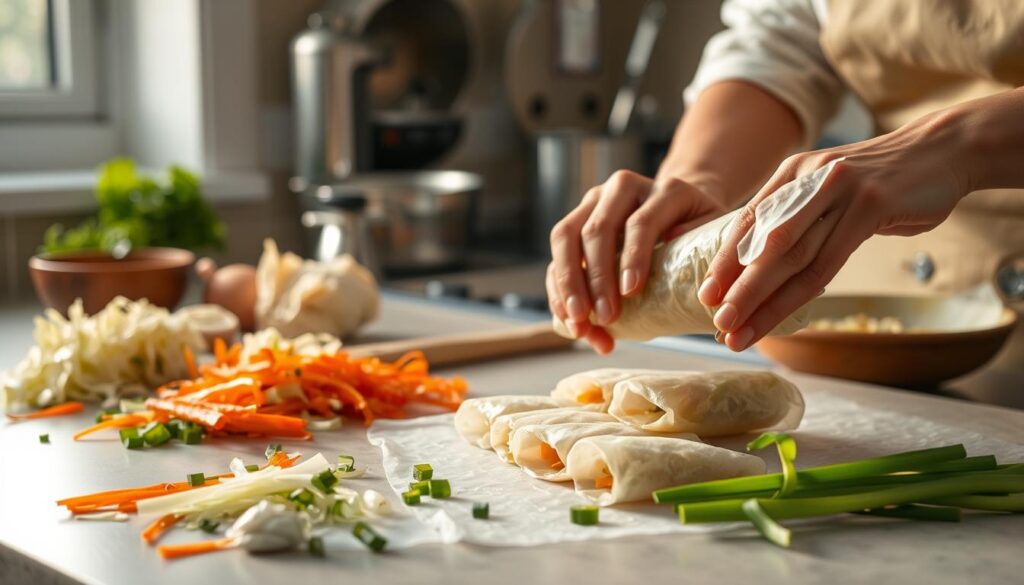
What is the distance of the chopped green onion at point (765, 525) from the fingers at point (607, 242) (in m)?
0.42

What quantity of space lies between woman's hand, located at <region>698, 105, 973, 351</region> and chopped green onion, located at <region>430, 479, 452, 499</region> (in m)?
0.29

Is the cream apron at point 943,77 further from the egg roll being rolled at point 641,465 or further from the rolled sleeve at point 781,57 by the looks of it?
the egg roll being rolled at point 641,465

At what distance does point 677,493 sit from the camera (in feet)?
3.39

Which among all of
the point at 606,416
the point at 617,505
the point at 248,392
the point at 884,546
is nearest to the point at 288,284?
the point at 248,392

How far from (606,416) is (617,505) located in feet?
0.64

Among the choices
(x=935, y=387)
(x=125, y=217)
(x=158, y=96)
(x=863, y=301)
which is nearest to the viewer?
(x=935, y=387)

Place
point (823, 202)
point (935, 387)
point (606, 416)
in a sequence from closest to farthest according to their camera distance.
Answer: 1. point (823, 202)
2. point (606, 416)
3. point (935, 387)

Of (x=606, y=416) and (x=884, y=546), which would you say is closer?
(x=884, y=546)

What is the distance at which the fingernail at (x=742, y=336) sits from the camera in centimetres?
117

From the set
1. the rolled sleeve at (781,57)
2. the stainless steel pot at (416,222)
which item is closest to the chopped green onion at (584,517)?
the rolled sleeve at (781,57)

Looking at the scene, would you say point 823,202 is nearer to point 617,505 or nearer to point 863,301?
point 617,505

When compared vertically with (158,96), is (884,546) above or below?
below

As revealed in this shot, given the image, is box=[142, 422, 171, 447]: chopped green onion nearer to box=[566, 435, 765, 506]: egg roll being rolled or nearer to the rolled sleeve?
box=[566, 435, 765, 506]: egg roll being rolled

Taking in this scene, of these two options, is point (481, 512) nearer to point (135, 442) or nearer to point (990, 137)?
point (135, 442)
